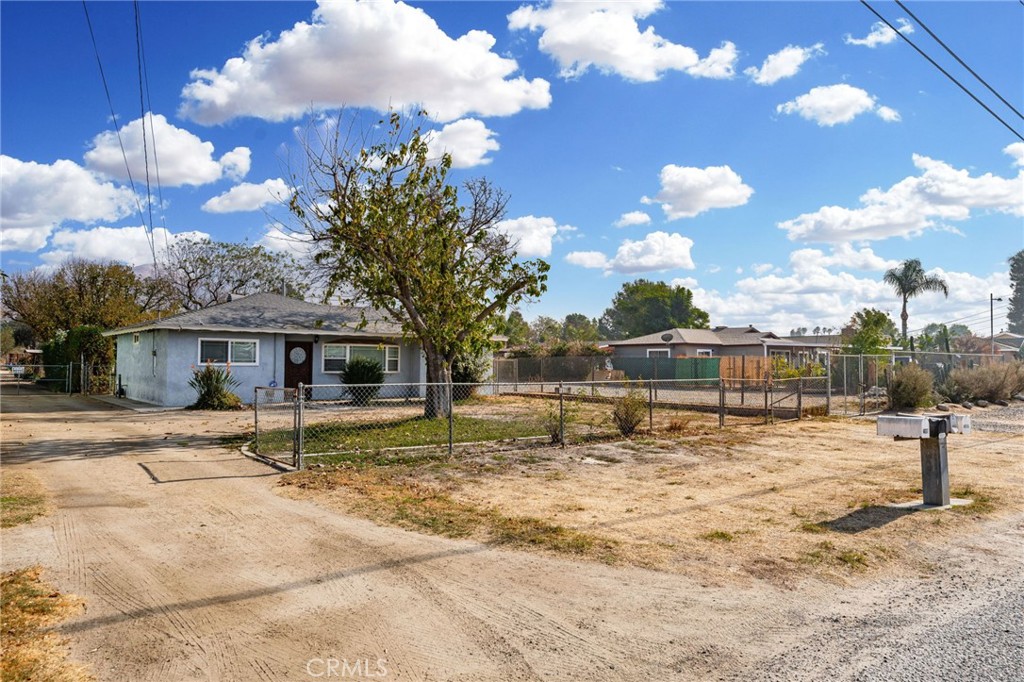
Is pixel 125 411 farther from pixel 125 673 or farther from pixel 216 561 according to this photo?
pixel 125 673

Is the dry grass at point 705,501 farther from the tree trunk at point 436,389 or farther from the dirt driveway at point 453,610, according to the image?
the tree trunk at point 436,389

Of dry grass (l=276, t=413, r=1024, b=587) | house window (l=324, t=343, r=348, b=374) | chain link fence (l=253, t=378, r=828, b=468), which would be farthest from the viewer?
house window (l=324, t=343, r=348, b=374)

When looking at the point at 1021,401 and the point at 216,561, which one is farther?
the point at 1021,401

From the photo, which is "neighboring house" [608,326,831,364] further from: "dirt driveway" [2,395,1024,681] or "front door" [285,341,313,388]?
"dirt driveway" [2,395,1024,681]

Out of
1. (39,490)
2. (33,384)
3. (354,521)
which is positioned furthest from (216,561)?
(33,384)

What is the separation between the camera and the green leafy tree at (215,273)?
4959cm

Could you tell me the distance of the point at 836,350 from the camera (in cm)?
3944

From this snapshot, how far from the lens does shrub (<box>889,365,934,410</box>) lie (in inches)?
775

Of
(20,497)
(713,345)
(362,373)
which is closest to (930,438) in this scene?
(20,497)

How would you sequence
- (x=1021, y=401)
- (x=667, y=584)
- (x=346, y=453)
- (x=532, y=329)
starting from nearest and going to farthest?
(x=667, y=584), (x=346, y=453), (x=1021, y=401), (x=532, y=329)

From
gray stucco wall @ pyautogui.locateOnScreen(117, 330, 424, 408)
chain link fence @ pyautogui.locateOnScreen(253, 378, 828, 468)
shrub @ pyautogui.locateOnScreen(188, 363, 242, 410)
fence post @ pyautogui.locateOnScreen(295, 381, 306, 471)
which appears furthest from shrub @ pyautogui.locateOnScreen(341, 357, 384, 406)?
fence post @ pyautogui.locateOnScreen(295, 381, 306, 471)

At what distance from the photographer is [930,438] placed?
7.57 m

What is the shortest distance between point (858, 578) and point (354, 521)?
4.76 meters

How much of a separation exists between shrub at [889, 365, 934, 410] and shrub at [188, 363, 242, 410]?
2063 centimetres
